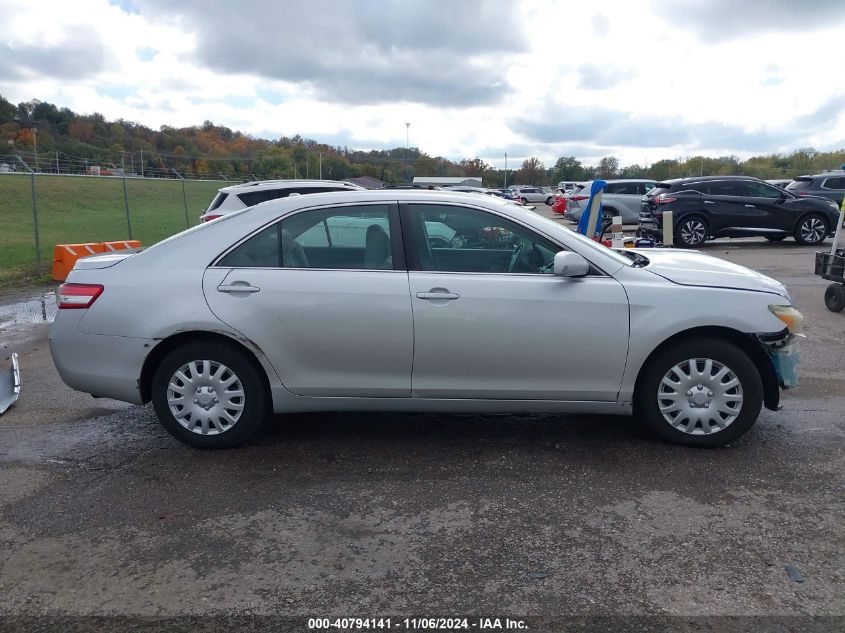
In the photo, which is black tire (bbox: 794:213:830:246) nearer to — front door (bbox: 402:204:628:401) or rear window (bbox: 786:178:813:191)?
rear window (bbox: 786:178:813:191)

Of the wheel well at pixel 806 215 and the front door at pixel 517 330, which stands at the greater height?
the wheel well at pixel 806 215

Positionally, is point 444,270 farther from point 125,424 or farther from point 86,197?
point 86,197

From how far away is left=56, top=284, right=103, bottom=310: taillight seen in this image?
4719 millimetres

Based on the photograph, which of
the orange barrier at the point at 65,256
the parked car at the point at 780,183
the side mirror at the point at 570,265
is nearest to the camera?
the side mirror at the point at 570,265

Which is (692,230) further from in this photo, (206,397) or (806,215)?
(206,397)

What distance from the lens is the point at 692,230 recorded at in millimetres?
17266

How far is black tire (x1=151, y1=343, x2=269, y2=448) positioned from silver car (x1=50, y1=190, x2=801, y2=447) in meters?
0.01

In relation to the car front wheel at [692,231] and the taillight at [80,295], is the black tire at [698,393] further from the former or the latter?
the car front wheel at [692,231]

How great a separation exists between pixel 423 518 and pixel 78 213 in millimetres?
23471

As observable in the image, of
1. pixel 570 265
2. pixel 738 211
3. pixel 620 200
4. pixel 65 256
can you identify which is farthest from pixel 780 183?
pixel 570 265

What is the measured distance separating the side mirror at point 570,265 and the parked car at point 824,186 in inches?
670

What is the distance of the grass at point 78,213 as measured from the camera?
16.3 metres

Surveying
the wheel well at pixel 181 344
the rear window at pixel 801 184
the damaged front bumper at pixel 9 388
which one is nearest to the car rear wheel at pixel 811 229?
the rear window at pixel 801 184

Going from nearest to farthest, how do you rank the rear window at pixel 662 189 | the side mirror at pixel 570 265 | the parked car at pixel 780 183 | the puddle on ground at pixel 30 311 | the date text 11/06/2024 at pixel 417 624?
the date text 11/06/2024 at pixel 417 624, the side mirror at pixel 570 265, the puddle on ground at pixel 30 311, the rear window at pixel 662 189, the parked car at pixel 780 183
